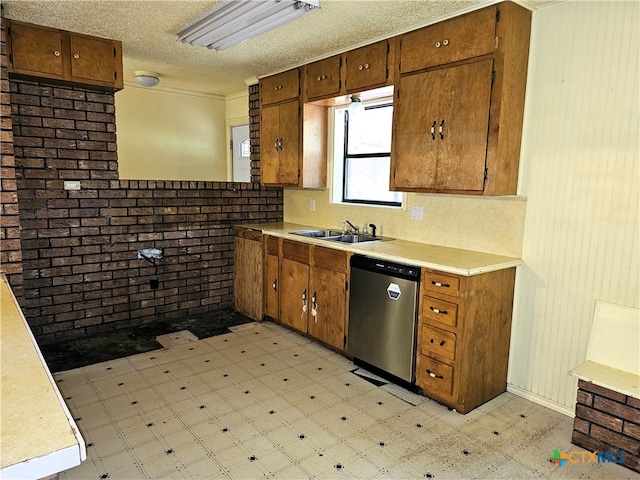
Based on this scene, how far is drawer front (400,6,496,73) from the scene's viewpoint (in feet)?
8.41

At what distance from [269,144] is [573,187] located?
289 cm

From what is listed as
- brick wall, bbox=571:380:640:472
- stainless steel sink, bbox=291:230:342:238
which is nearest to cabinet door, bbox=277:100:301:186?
stainless steel sink, bbox=291:230:342:238

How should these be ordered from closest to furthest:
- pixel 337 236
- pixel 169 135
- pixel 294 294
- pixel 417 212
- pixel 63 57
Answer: pixel 63 57 → pixel 417 212 → pixel 294 294 → pixel 337 236 → pixel 169 135

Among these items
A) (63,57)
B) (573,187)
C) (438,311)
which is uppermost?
(63,57)

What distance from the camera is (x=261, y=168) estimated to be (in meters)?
4.64

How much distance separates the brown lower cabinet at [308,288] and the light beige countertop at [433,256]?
138 millimetres

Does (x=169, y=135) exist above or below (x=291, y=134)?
above

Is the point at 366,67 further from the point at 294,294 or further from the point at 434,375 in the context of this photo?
the point at 434,375

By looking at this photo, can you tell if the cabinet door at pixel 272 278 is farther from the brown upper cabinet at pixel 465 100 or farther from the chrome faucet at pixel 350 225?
the brown upper cabinet at pixel 465 100

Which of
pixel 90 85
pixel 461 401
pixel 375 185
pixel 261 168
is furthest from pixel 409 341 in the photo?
pixel 90 85

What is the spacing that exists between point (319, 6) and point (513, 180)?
63.4 inches

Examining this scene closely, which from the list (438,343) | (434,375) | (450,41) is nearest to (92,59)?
(450,41)

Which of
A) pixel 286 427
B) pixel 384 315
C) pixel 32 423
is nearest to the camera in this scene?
pixel 32 423

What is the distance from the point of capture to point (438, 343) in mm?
2674
